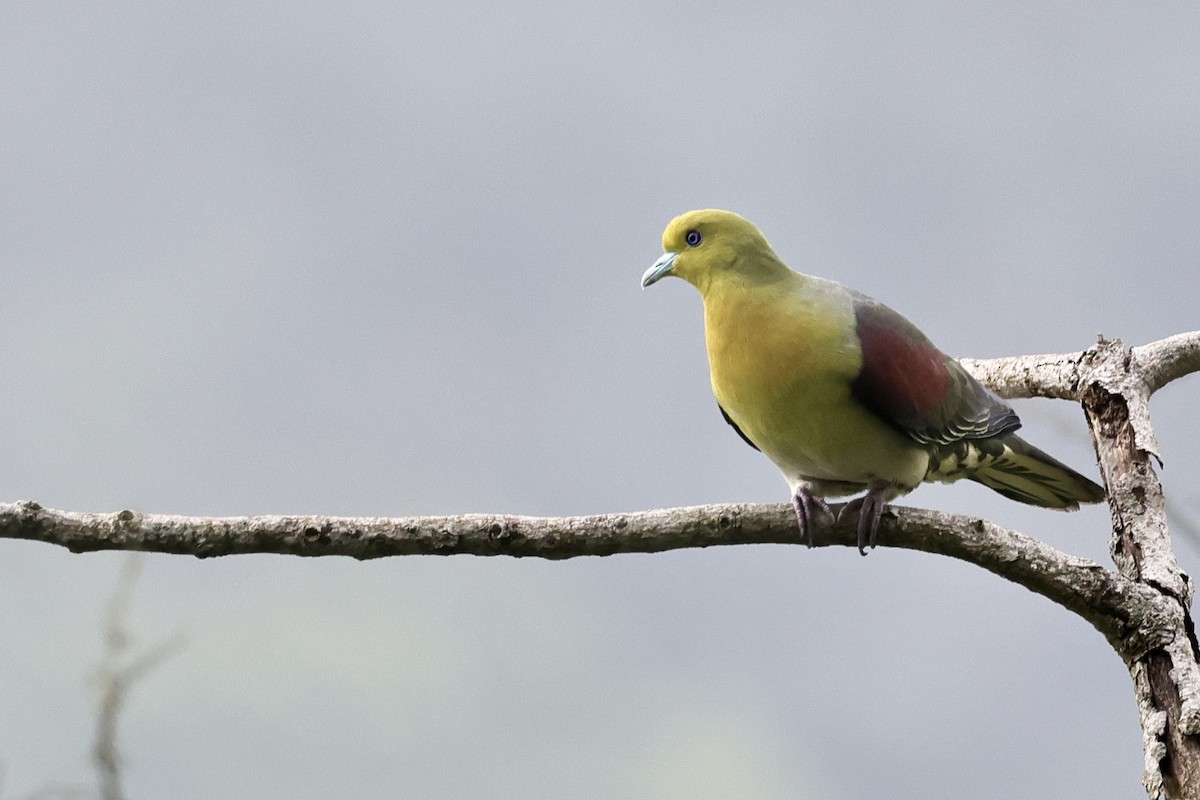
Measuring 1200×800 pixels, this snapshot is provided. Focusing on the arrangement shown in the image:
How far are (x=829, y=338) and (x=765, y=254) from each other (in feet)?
1.08

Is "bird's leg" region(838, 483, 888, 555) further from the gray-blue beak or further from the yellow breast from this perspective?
the gray-blue beak

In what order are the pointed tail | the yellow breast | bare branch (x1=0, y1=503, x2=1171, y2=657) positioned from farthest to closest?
the pointed tail < the yellow breast < bare branch (x1=0, y1=503, x2=1171, y2=657)

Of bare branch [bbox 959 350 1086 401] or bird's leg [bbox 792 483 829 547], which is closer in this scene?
bird's leg [bbox 792 483 829 547]

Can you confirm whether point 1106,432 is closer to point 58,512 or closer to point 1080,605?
point 1080,605

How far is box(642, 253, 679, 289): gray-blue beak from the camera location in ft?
11.1

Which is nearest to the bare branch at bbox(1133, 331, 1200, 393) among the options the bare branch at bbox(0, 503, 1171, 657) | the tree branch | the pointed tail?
the tree branch

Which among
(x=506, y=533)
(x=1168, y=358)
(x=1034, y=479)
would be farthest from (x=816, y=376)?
(x=1168, y=358)

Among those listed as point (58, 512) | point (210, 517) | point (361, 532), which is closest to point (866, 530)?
point (361, 532)

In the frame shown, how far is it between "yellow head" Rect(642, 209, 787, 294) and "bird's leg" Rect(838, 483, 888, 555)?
671 millimetres

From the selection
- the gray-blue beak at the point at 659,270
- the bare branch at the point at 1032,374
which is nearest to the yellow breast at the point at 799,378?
the gray-blue beak at the point at 659,270

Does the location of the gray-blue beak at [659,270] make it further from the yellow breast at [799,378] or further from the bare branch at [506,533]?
the bare branch at [506,533]

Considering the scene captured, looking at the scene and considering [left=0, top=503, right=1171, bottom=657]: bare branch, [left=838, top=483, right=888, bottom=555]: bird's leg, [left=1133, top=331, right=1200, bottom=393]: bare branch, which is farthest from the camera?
[left=1133, top=331, right=1200, bottom=393]: bare branch

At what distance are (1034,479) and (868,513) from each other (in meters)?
0.98

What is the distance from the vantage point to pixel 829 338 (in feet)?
10.3
